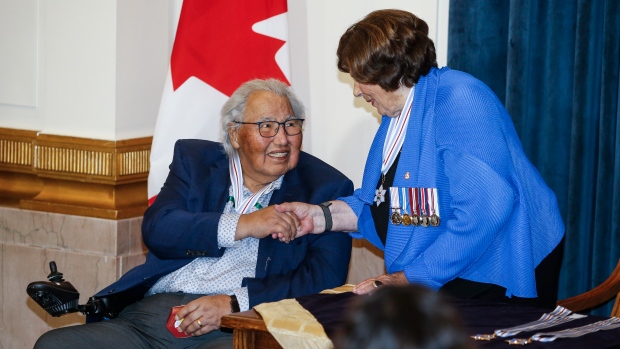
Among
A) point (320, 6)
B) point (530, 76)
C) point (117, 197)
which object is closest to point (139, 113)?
point (117, 197)

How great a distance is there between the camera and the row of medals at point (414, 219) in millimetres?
2938

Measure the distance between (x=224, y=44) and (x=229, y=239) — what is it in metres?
1.35

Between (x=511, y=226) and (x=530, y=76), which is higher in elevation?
(x=530, y=76)

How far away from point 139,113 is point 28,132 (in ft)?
2.14

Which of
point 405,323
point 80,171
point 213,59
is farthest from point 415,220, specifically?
point 80,171

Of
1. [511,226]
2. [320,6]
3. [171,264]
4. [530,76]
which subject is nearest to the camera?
[511,226]

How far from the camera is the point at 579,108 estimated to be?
3752mm

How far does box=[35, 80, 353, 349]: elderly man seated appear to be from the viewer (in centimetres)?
337

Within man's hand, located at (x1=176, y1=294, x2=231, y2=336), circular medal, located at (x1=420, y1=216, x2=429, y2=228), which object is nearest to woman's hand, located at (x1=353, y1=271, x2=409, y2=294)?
circular medal, located at (x1=420, y1=216, x2=429, y2=228)

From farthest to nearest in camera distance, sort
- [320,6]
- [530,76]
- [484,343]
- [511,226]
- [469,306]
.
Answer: [320,6] → [530,76] → [511,226] → [469,306] → [484,343]

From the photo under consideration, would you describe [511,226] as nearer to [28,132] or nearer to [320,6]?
[320,6]

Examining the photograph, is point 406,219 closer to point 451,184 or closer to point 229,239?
point 451,184

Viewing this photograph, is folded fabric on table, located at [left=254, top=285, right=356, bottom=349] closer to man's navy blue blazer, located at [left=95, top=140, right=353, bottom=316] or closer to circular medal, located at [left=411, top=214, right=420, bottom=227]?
circular medal, located at [left=411, top=214, right=420, bottom=227]

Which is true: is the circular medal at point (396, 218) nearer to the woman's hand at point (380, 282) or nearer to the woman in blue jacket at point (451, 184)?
the woman in blue jacket at point (451, 184)
